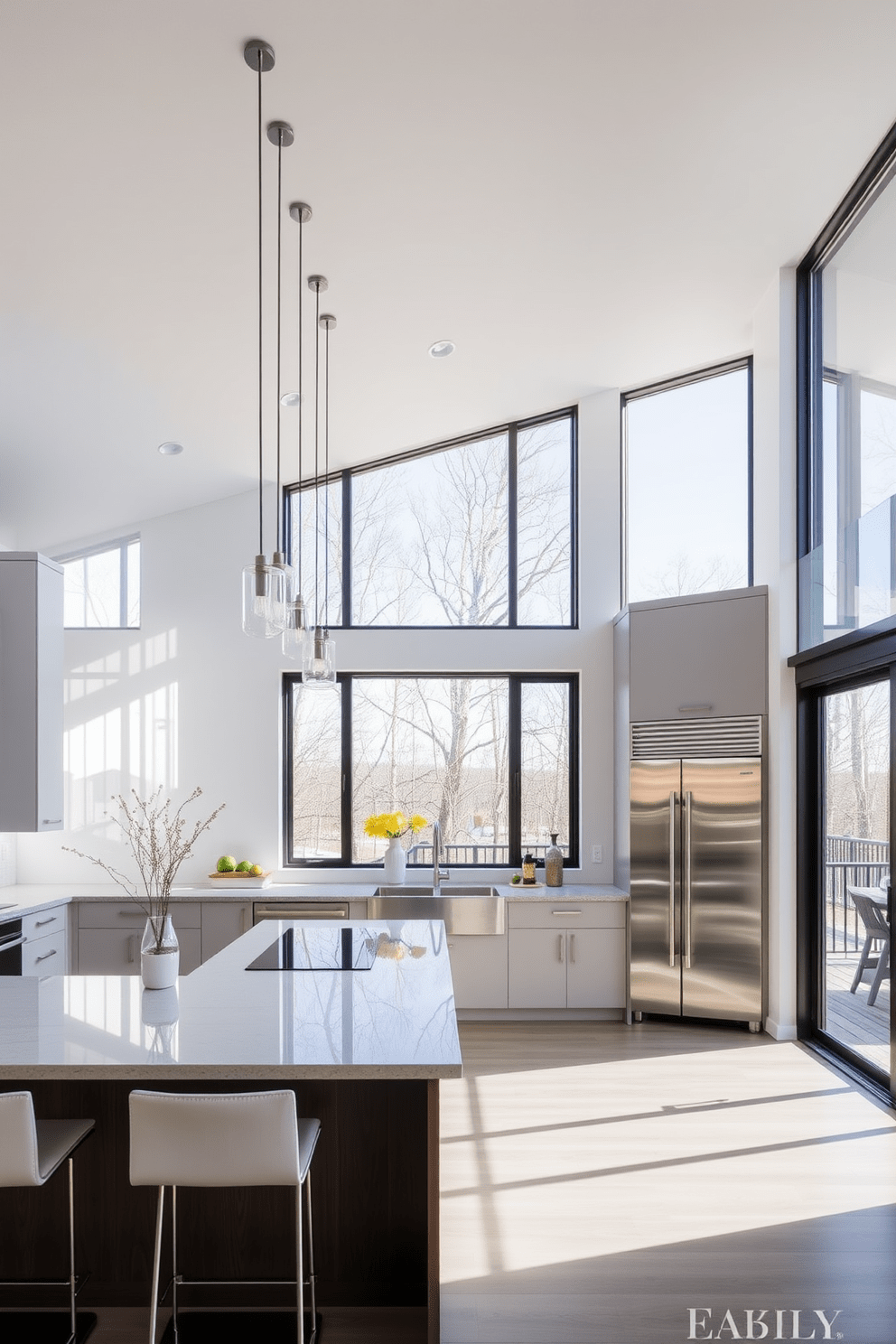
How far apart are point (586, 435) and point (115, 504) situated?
2963 millimetres

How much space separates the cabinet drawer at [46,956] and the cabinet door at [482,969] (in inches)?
84.6

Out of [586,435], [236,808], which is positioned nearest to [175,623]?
[236,808]

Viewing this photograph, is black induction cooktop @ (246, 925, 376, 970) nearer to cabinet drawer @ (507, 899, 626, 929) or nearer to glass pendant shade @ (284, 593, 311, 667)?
glass pendant shade @ (284, 593, 311, 667)

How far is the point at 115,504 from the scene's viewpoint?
5762 millimetres

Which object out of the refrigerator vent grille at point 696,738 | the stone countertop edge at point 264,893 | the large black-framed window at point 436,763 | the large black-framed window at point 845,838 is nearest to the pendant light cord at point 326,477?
the large black-framed window at point 436,763

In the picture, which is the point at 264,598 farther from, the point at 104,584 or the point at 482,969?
the point at 104,584

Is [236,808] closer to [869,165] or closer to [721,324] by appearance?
[721,324]

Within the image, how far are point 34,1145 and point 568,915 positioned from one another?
12.4 ft

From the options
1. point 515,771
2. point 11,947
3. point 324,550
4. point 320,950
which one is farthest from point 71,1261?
point 324,550

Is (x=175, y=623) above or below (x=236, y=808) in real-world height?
above

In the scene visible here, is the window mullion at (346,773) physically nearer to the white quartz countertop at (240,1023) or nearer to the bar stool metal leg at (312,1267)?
the white quartz countertop at (240,1023)

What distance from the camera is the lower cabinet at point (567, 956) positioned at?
5.41 m

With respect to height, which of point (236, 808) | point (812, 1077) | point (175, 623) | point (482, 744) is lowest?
point (812, 1077)

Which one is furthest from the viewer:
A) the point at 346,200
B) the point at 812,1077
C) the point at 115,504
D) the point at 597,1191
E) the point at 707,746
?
the point at 115,504
